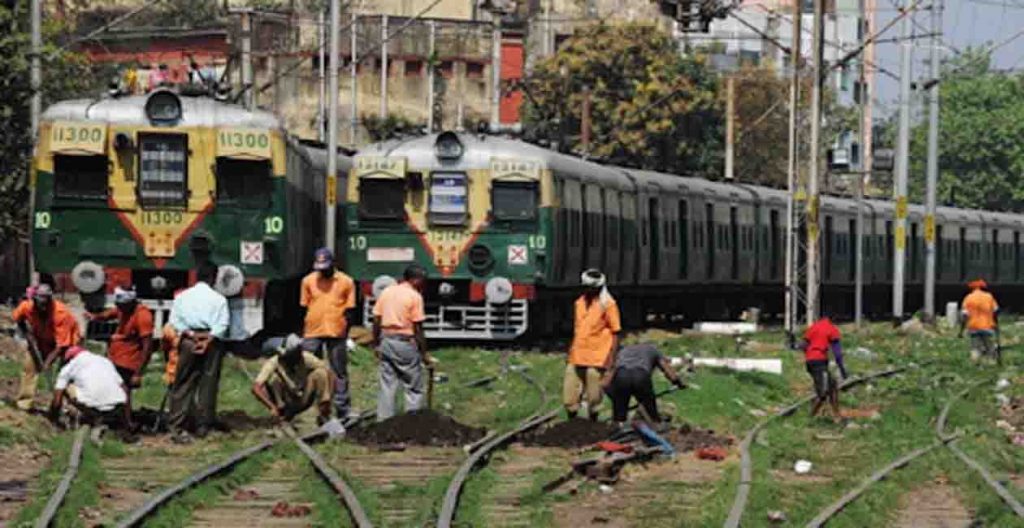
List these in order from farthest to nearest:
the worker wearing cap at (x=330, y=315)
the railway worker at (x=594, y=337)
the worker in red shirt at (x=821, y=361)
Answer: the worker in red shirt at (x=821, y=361) < the worker wearing cap at (x=330, y=315) < the railway worker at (x=594, y=337)

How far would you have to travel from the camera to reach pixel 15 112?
3716 centimetres

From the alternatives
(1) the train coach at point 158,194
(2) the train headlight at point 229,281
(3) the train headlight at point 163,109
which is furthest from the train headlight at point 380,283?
(3) the train headlight at point 163,109

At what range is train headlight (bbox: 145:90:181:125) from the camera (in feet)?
97.6

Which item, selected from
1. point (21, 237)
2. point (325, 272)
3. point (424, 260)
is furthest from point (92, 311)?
point (21, 237)

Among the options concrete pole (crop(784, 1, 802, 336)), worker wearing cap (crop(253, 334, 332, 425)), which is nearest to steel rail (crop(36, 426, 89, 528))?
worker wearing cap (crop(253, 334, 332, 425))

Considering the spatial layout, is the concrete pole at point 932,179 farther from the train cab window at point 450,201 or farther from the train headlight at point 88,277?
the train headlight at point 88,277

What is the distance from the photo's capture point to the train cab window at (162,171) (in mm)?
30031

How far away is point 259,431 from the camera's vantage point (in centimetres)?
2081

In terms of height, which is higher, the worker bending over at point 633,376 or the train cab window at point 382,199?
the train cab window at point 382,199

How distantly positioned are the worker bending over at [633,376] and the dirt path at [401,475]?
5.27 ft

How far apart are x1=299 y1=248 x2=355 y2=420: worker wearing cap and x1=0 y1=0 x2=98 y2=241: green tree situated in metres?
14.0

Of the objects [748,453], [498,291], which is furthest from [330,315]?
[498,291]

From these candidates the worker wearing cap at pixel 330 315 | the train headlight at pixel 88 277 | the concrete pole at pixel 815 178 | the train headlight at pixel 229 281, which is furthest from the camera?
the concrete pole at pixel 815 178

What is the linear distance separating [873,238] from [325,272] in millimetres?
38033
